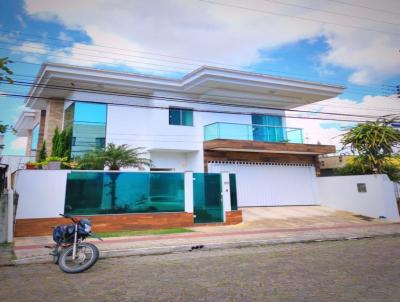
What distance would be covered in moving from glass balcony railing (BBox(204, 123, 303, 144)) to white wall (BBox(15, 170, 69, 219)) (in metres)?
8.39

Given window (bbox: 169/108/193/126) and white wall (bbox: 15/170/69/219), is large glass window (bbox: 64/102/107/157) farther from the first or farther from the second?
white wall (bbox: 15/170/69/219)

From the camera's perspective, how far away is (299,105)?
806 inches


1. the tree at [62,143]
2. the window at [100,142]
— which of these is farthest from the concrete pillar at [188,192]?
the tree at [62,143]

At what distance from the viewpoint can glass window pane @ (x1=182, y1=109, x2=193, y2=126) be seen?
17.2 m

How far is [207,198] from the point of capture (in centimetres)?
1238

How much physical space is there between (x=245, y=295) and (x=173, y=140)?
511 inches

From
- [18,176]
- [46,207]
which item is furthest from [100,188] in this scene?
[18,176]

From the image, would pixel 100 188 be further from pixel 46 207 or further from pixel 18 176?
pixel 18 176

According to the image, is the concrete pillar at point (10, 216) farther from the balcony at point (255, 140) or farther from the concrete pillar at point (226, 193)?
the balcony at point (255, 140)

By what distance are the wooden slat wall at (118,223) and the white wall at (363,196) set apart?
32.9 ft

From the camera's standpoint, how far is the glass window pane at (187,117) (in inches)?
675

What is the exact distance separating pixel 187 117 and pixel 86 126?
583cm

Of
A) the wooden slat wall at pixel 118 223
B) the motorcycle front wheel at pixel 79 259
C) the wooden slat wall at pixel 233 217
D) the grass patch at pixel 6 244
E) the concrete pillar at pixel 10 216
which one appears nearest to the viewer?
the motorcycle front wheel at pixel 79 259

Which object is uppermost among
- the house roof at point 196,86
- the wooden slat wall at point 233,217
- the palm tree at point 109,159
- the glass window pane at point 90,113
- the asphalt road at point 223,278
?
the house roof at point 196,86
